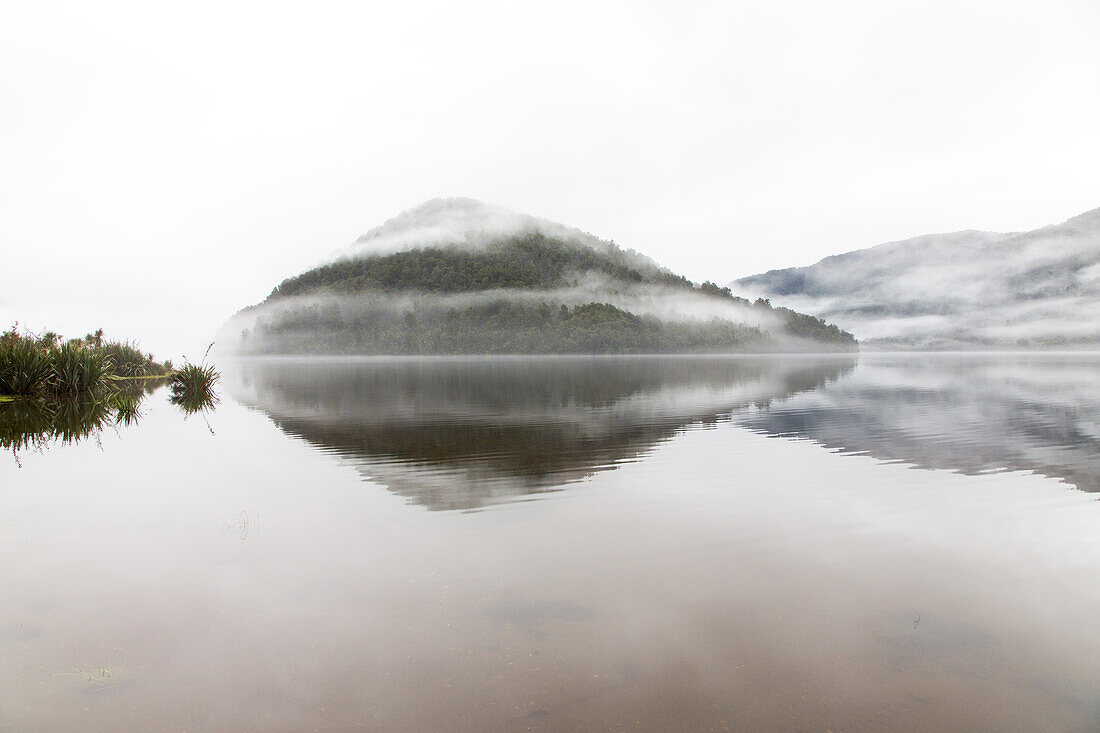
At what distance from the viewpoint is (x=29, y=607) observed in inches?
233

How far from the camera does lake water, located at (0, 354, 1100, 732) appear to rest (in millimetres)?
4391

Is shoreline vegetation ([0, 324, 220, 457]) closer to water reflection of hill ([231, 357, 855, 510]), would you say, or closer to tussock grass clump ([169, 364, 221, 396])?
tussock grass clump ([169, 364, 221, 396])

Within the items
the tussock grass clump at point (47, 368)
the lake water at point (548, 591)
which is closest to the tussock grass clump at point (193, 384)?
the tussock grass clump at point (47, 368)

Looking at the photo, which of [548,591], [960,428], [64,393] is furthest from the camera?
[64,393]

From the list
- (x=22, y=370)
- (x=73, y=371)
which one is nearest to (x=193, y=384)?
(x=73, y=371)

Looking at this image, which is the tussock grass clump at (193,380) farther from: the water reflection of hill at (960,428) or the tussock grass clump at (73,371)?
the water reflection of hill at (960,428)

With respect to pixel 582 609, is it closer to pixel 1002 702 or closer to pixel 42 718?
pixel 1002 702

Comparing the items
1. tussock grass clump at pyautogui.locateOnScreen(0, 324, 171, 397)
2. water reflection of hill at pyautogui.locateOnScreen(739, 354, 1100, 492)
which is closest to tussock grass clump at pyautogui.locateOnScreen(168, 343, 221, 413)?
tussock grass clump at pyautogui.locateOnScreen(0, 324, 171, 397)

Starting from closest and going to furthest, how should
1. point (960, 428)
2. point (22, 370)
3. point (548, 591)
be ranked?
point (548, 591) < point (960, 428) < point (22, 370)

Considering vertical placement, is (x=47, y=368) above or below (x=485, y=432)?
above

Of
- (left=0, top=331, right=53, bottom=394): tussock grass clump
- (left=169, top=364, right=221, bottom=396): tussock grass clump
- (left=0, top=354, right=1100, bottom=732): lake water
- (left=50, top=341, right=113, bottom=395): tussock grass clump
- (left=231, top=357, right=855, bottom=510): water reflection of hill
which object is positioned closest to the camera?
(left=0, top=354, right=1100, bottom=732): lake water

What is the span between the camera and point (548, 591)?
6359mm

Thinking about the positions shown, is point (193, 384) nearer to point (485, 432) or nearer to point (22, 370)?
point (22, 370)

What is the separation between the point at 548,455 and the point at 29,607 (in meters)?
9.95
